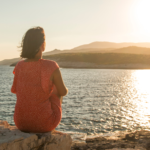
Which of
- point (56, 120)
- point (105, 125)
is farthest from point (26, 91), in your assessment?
point (105, 125)

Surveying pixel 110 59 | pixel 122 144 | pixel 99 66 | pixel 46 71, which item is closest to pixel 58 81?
pixel 46 71

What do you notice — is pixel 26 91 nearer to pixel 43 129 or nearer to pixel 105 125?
pixel 43 129

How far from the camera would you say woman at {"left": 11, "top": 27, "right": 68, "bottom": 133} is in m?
3.51

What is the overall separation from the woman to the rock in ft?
0.50

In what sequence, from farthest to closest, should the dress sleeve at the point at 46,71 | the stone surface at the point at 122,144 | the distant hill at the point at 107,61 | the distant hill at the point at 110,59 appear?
the distant hill at the point at 110,59
the distant hill at the point at 107,61
the stone surface at the point at 122,144
the dress sleeve at the point at 46,71

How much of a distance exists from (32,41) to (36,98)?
Answer: 992mm

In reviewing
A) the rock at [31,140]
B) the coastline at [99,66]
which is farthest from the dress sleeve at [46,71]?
the coastline at [99,66]

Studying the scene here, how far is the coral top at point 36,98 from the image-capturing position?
3.55 meters

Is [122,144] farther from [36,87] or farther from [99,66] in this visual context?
[99,66]

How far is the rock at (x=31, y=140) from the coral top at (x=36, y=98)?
15 cm

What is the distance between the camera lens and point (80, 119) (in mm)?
14445

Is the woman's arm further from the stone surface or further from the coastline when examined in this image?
the coastline

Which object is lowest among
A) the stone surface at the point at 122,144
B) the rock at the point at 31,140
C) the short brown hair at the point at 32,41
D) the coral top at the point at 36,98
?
the stone surface at the point at 122,144

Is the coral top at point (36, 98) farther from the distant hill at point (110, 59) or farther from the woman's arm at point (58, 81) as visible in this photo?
the distant hill at point (110, 59)
